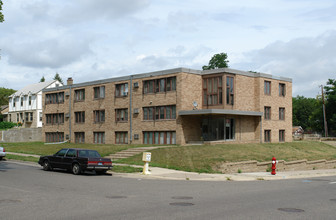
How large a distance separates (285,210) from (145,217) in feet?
12.5

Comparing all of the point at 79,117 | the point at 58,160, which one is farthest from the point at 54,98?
the point at 58,160

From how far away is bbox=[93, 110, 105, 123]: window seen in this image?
45.6 m

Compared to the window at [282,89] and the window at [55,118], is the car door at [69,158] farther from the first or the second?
the window at [55,118]

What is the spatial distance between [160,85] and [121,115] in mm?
6542

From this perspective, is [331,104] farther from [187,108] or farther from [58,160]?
[58,160]

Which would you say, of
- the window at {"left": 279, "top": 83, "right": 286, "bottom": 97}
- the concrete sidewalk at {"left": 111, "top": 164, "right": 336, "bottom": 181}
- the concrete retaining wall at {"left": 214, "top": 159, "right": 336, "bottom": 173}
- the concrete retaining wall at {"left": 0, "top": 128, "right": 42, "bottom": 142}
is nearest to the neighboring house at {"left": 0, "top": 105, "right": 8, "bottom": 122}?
the concrete retaining wall at {"left": 0, "top": 128, "right": 42, "bottom": 142}

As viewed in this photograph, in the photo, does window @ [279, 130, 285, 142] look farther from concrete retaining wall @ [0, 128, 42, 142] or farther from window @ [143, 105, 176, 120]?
concrete retaining wall @ [0, 128, 42, 142]

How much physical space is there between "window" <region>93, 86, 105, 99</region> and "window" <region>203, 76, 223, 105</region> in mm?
12843

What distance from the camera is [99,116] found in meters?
45.9

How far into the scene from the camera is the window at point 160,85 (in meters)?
38.1

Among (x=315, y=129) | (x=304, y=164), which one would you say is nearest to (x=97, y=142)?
(x=304, y=164)

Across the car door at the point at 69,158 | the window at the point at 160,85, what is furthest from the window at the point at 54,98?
the car door at the point at 69,158

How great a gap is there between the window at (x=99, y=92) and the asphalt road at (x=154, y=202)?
97.5ft

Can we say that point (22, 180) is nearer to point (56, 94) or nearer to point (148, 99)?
point (148, 99)
